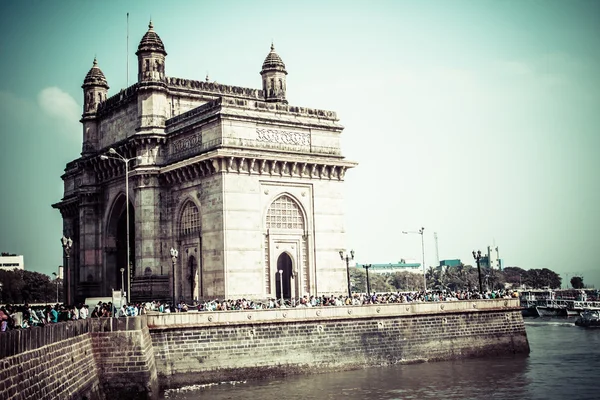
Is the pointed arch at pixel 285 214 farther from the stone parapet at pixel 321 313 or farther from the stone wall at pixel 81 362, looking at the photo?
the stone wall at pixel 81 362

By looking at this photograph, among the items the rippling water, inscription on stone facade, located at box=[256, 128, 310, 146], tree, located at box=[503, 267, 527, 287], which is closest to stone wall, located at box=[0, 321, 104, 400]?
the rippling water

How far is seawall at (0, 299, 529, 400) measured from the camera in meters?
21.3

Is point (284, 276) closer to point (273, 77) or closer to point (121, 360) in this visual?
point (273, 77)

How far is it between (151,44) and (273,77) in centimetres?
787

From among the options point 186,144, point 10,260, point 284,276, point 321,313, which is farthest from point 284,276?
point 10,260

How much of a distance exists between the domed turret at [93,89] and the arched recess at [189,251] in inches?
560

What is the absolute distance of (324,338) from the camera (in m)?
36.4

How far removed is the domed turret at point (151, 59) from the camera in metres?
45.6

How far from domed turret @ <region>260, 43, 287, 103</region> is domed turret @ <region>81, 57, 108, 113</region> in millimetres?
12693

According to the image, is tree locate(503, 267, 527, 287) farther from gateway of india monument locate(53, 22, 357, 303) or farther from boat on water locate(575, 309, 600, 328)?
gateway of india monument locate(53, 22, 357, 303)

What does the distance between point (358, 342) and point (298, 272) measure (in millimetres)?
7288

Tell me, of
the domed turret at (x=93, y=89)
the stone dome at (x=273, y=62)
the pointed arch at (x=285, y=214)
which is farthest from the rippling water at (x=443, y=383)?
the domed turret at (x=93, y=89)

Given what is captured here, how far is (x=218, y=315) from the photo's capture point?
33750mm

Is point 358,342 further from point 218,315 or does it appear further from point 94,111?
point 94,111
